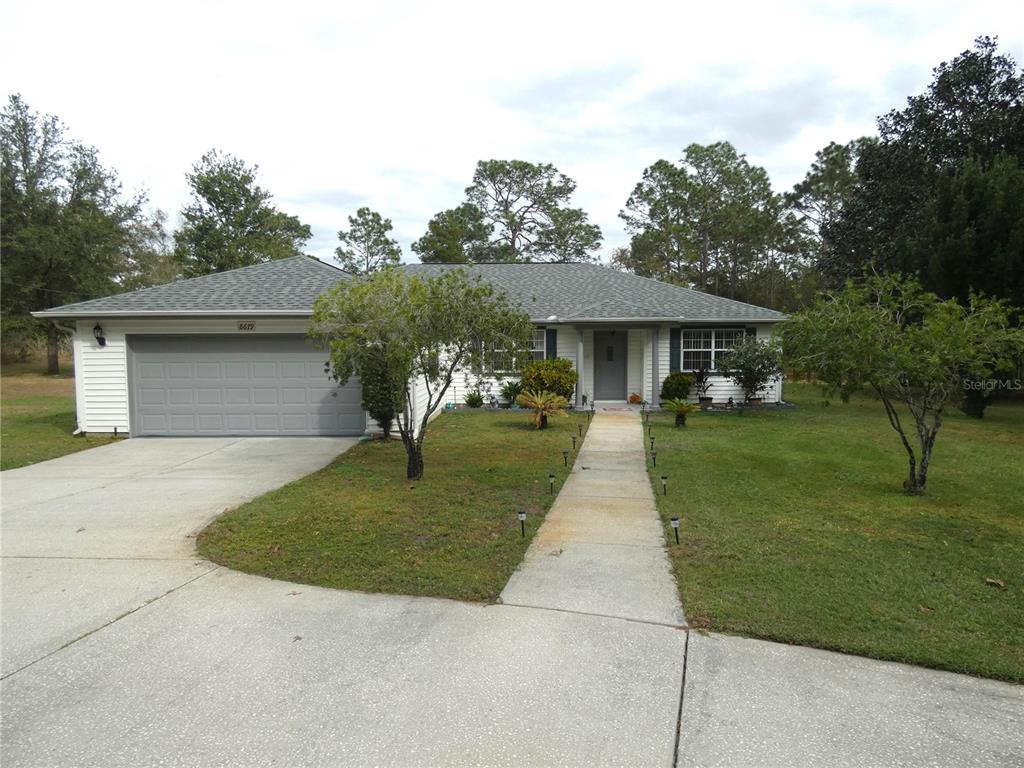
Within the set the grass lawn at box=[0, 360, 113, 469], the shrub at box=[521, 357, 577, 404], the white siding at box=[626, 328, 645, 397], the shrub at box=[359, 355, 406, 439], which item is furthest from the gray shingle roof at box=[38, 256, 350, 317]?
the white siding at box=[626, 328, 645, 397]

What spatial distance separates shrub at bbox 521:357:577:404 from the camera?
1519cm

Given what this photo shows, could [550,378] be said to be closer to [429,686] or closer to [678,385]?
[678,385]

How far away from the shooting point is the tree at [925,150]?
19.4 metres

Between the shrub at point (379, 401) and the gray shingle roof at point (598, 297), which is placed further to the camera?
the gray shingle roof at point (598, 297)

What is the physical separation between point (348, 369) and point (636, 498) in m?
4.05

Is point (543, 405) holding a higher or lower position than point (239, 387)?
lower

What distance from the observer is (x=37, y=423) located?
46.8 ft

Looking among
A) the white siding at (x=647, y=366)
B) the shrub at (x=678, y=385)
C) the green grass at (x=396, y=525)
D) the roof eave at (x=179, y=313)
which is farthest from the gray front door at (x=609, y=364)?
the roof eave at (x=179, y=313)

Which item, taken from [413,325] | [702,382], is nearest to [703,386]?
[702,382]

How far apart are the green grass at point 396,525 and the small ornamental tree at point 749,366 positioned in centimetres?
788

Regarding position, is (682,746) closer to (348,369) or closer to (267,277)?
(348,369)

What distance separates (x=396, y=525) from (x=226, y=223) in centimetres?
3689

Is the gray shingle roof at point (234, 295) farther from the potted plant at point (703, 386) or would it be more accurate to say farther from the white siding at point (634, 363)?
the potted plant at point (703, 386)

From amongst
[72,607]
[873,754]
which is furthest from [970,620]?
[72,607]
